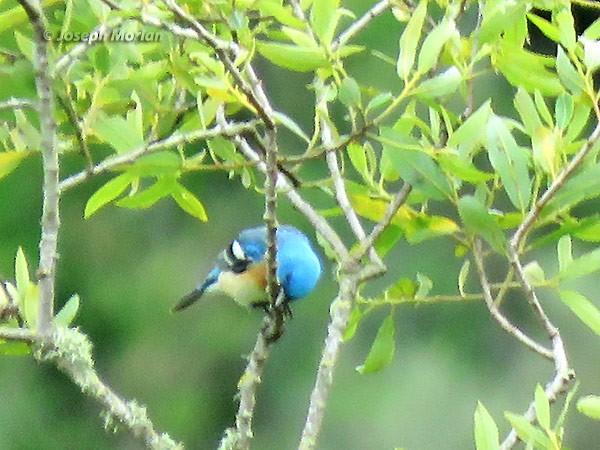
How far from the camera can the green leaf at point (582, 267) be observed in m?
0.96

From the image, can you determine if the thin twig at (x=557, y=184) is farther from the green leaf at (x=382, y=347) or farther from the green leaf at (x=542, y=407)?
the green leaf at (x=382, y=347)

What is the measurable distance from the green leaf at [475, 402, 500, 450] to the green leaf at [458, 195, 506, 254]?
135 mm

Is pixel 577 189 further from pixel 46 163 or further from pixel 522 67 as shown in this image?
pixel 46 163

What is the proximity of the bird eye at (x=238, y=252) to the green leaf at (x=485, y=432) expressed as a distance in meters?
1.00

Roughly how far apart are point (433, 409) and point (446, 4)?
2.25 meters

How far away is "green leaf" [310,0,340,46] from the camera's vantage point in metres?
0.89

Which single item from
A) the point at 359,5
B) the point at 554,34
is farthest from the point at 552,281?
the point at 359,5

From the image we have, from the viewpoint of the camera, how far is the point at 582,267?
96cm

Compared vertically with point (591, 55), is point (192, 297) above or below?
below

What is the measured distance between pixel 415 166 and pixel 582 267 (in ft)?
0.57

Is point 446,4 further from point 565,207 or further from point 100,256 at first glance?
point 100,256

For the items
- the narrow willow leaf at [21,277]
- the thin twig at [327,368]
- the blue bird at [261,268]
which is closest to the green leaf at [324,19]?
the thin twig at [327,368]

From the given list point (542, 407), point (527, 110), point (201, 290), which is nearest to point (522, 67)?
point (527, 110)

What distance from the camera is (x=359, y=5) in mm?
2639
